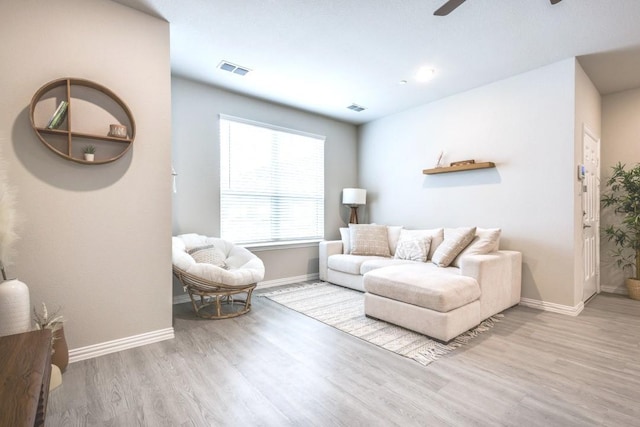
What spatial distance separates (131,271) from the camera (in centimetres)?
249

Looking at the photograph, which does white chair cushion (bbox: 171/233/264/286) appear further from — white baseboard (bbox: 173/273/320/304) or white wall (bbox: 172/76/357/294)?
white baseboard (bbox: 173/273/320/304)

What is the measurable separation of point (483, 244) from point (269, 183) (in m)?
2.87

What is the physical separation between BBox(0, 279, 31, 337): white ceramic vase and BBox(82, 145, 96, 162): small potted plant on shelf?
924 mm

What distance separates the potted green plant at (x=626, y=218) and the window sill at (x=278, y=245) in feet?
13.2

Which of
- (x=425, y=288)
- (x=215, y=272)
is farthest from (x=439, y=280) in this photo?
(x=215, y=272)

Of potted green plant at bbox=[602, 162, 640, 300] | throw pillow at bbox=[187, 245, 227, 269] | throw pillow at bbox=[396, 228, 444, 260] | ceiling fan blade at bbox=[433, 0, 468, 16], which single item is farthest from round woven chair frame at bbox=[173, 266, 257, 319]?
potted green plant at bbox=[602, 162, 640, 300]

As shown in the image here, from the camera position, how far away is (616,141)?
416 cm

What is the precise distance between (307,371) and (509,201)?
10.1 feet

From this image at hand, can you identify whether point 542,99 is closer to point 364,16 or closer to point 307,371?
point 364,16

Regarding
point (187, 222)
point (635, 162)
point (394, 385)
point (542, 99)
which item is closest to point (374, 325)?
point (394, 385)

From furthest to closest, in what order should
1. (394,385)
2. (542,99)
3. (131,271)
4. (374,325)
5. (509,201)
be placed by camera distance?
(509,201), (542,99), (374,325), (131,271), (394,385)

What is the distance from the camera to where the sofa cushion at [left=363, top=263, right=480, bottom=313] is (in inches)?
101

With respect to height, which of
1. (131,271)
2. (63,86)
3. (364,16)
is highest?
(364,16)

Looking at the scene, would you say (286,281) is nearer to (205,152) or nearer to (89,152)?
(205,152)
